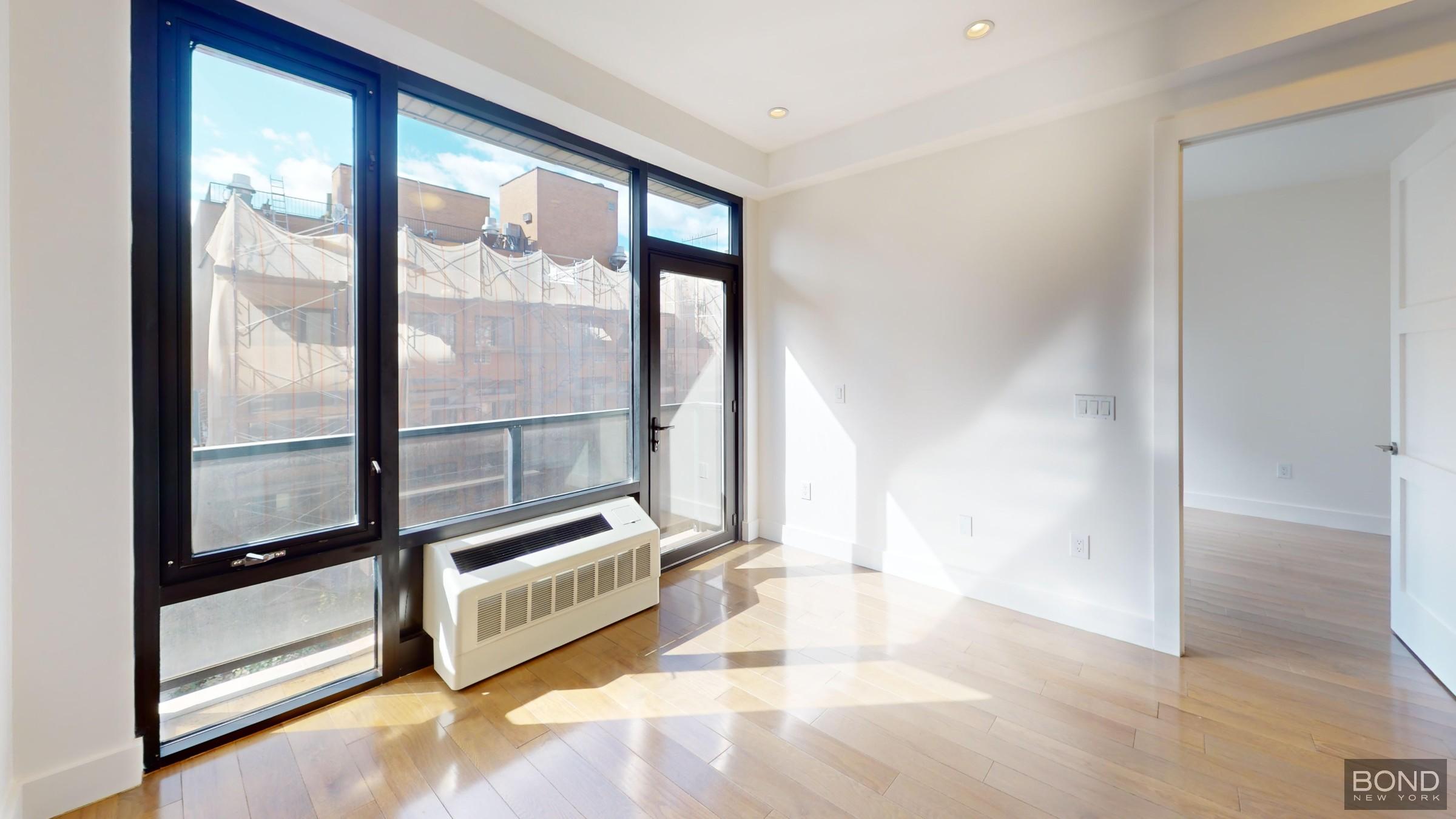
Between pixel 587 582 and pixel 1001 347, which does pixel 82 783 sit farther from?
pixel 1001 347

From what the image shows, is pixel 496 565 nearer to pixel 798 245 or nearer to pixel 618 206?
pixel 618 206

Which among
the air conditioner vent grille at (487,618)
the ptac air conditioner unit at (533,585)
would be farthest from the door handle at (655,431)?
the air conditioner vent grille at (487,618)

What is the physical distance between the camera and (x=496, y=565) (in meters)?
2.46

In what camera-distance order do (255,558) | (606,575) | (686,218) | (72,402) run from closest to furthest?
1. (72,402)
2. (255,558)
3. (606,575)
4. (686,218)

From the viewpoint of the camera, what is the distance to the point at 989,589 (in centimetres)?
312

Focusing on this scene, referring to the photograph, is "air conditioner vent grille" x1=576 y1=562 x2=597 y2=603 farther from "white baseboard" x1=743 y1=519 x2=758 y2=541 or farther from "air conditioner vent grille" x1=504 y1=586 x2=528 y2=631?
"white baseboard" x1=743 y1=519 x2=758 y2=541

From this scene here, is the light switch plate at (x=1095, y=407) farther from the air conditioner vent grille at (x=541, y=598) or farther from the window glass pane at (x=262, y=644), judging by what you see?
the window glass pane at (x=262, y=644)

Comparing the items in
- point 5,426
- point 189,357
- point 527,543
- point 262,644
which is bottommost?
point 262,644

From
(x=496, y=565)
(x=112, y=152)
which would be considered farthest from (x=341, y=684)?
(x=112, y=152)

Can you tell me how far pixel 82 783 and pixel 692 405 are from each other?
2.95m

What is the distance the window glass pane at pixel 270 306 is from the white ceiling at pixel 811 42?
98 centimetres

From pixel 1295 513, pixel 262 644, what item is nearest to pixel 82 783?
pixel 262 644

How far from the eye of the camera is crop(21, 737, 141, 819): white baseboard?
158 centimetres

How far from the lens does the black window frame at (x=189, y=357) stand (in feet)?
5.75
